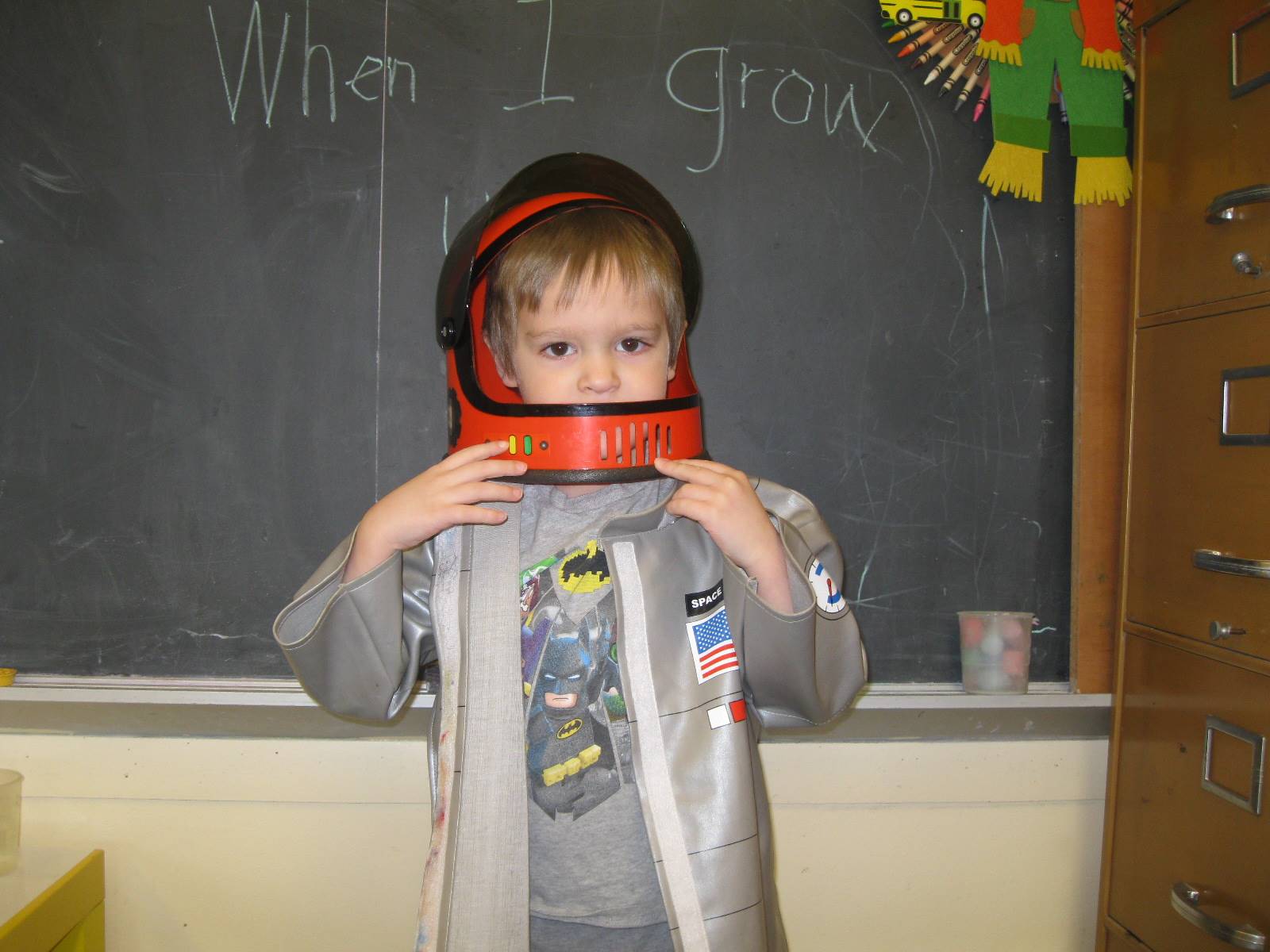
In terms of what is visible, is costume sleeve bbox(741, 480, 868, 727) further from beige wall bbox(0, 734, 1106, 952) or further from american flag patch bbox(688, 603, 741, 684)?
beige wall bbox(0, 734, 1106, 952)

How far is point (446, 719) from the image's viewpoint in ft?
3.17

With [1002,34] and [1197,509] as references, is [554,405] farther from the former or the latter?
[1002,34]

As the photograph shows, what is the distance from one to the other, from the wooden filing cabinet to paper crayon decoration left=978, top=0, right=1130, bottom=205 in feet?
0.28

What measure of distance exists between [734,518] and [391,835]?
102 cm

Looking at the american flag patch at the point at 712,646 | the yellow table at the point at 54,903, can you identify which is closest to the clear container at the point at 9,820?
the yellow table at the point at 54,903

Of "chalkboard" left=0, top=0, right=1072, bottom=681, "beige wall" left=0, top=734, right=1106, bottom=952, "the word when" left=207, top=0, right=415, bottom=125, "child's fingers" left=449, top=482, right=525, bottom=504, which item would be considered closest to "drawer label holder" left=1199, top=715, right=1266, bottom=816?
"beige wall" left=0, top=734, right=1106, bottom=952

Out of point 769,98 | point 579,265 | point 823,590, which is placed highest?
point 769,98

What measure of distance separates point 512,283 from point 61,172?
909mm

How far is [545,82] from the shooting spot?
1479 mm

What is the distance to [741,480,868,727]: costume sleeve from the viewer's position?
0.94 m

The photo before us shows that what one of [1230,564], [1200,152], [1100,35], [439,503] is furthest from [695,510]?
[1100,35]

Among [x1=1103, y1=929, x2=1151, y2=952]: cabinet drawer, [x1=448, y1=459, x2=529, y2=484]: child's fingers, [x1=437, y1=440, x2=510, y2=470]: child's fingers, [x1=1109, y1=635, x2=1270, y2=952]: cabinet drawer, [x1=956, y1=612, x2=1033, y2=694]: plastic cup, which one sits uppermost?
[x1=437, y1=440, x2=510, y2=470]: child's fingers

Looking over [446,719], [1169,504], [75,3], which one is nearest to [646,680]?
[446,719]

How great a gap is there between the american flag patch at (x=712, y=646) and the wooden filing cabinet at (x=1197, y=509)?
0.76 meters
